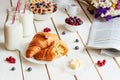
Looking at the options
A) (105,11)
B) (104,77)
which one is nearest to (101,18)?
(105,11)

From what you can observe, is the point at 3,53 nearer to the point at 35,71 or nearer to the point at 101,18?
the point at 35,71

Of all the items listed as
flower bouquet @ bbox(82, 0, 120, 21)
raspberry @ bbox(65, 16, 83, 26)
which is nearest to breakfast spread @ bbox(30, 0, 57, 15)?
raspberry @ bbox(65, 16, 83, 26)

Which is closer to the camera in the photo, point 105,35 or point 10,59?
point 10,59

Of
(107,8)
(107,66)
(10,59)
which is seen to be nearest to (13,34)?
(10,59)

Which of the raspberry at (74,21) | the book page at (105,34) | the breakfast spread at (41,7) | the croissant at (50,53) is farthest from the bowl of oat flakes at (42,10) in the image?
the croissant at (50,53)

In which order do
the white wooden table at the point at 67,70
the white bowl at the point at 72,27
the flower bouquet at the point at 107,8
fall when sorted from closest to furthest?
1. the white wooden table at the point at 67,70
2. the white bowl at the point at 72,27
3. the flower bouquet at the point at 107,8

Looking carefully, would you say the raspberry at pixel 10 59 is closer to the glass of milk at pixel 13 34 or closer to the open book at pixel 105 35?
the glass of milk at pixel 13 34

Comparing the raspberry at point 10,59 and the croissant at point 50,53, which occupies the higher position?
the croissant at point 50,53

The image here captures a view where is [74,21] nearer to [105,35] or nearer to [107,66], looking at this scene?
[105,35]
